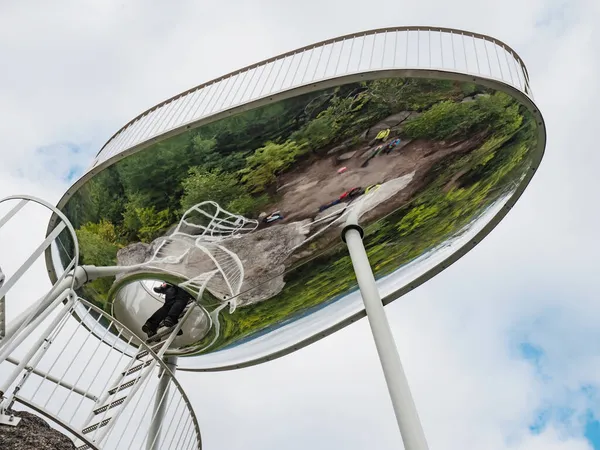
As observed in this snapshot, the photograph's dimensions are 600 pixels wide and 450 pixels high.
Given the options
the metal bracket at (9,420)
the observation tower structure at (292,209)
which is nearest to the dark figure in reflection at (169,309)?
the observation tower structure at (292,209)

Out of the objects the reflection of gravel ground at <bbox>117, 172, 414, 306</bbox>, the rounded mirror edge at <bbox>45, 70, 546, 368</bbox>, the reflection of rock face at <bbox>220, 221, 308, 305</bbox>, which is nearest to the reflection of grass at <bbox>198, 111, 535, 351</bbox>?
the rounded mirror edge at <bbox>45, 70, 546, 368</bbox>

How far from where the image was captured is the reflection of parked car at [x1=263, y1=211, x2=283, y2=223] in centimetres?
1102

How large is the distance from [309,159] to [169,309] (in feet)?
14.6

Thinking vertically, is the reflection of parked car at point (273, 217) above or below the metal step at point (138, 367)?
above

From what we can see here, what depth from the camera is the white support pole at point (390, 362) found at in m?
7.54

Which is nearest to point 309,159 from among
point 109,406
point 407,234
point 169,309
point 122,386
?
point 407,234

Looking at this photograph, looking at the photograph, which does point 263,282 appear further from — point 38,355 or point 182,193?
point 38,355

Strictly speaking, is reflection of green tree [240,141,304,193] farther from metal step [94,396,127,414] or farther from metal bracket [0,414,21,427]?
metal bracket [0,414,21,427]

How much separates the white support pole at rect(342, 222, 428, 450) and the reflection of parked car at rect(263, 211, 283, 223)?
1489 mm

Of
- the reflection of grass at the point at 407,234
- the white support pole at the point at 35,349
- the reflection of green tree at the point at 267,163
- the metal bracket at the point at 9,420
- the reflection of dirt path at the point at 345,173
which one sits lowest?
the metal bracket at the point at 9,420

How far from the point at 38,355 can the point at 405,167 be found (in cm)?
706

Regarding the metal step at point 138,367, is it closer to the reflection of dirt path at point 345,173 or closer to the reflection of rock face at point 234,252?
the reflection of rock face at point 234,252

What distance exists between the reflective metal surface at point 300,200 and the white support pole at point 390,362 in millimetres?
1627

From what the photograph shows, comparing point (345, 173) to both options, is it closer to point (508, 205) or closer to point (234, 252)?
point (234, 252)
